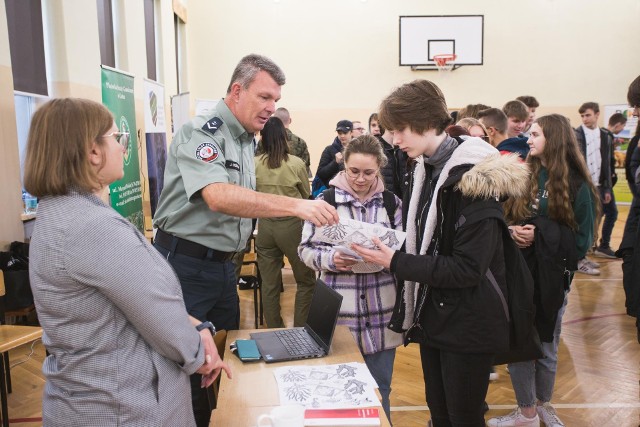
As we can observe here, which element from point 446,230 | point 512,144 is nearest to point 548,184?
point 512,144

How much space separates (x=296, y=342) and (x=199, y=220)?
59 centimetres

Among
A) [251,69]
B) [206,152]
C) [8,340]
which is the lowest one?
[8,340]

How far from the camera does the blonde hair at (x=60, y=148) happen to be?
1231 millimetres

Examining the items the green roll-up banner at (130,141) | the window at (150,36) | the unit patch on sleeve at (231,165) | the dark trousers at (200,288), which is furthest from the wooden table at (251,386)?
the window at (150,36)

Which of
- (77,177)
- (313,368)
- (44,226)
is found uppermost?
(77,177)

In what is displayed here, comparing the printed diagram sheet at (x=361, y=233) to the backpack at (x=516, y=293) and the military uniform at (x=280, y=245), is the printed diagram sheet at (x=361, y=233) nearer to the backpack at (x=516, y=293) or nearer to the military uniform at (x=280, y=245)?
the backpack at (x=516, y=293)

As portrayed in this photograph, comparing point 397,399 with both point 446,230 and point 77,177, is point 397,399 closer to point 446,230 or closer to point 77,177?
point 446,230

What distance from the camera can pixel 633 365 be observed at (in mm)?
3709

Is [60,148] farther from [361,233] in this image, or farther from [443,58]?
[443,58]

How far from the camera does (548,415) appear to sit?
290cm

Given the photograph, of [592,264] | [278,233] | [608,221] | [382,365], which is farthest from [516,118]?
[608,221]

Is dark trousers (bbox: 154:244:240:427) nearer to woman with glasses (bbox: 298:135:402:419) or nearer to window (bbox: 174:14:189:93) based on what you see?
woman with glasses (bbox: 298:135:402:419)

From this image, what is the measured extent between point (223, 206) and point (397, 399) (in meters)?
1.98

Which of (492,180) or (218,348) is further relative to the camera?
(218,348)
